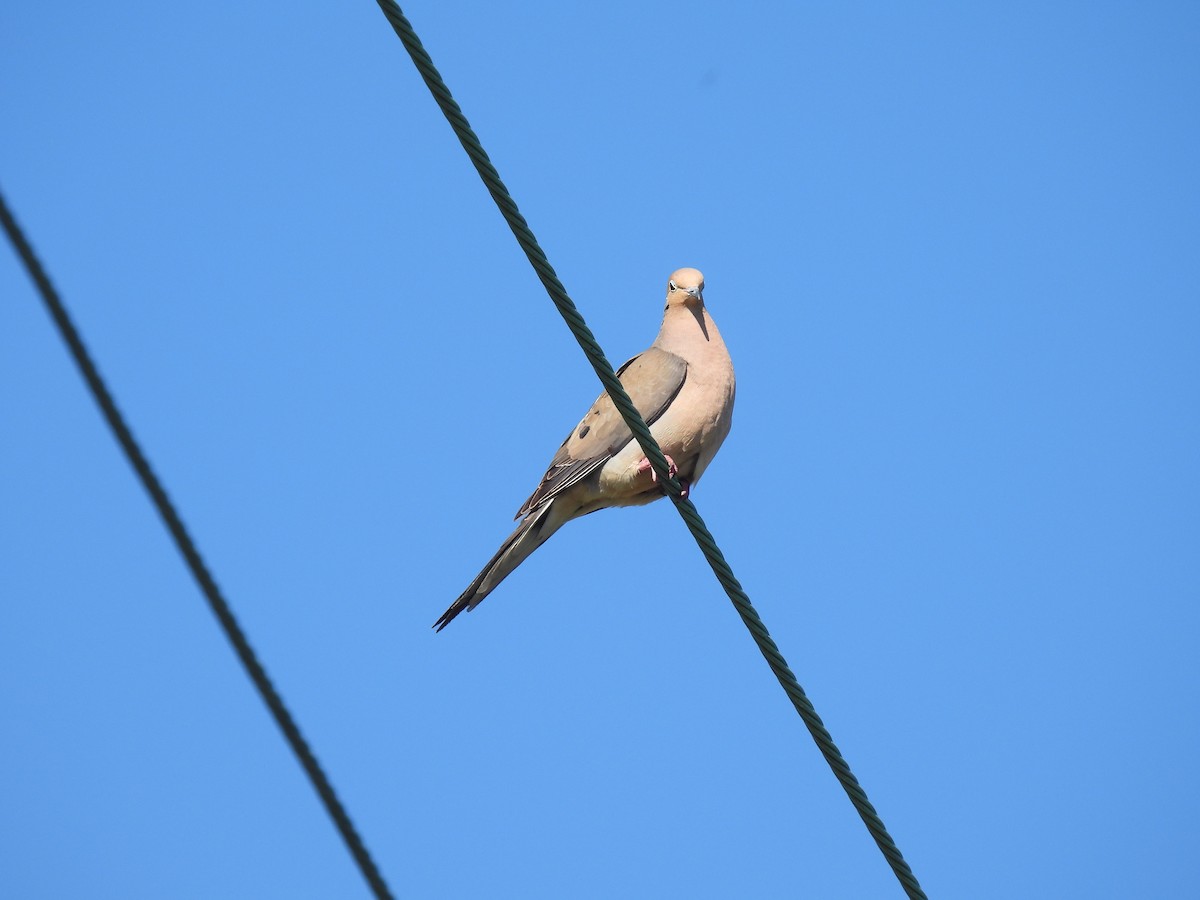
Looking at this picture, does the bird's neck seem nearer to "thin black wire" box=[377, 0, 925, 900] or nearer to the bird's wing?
the bird's wing

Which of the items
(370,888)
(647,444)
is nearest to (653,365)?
(647,444)

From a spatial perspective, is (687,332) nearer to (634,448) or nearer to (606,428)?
(606,428)

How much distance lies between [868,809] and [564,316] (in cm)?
136

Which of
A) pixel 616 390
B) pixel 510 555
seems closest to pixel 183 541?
pixel 616 390

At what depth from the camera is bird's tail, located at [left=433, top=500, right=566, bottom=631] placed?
5133 millimetres

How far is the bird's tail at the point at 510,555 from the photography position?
5133mm

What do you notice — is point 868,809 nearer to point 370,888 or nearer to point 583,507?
point 370,888

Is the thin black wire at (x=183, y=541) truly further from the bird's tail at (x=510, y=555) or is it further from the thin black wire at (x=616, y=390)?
the bird's tail at (x=510, y=555)

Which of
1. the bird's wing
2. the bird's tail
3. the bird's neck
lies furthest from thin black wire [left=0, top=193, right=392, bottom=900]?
the bird's neck

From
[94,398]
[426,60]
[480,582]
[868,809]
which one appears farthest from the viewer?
[480,582]

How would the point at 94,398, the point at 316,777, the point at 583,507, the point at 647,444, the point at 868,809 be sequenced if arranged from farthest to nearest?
the point at 583,507 < the point at 647,444 < the point at 868,809 < the point at 316,777 < the point at 94,398

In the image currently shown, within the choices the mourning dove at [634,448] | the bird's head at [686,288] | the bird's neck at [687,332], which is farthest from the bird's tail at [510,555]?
the bird's head at [686,288]

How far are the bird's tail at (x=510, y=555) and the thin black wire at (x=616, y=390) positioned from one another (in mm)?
1767

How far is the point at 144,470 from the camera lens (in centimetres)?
181
